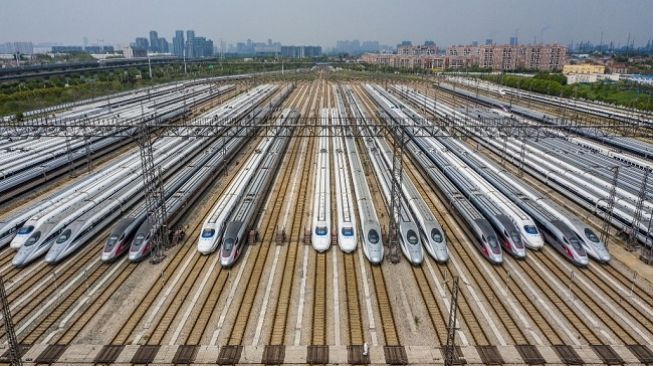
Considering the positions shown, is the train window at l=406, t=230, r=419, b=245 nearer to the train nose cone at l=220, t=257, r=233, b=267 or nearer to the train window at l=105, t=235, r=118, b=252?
the train nose cone at l=220, t=257, r=233, b=267

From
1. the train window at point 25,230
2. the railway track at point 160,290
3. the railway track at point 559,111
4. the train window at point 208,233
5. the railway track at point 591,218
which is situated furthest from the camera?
the railway track at point 559,111

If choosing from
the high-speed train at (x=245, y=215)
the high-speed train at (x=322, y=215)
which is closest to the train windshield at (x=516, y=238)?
the high-speed train at (x=322, y=215)

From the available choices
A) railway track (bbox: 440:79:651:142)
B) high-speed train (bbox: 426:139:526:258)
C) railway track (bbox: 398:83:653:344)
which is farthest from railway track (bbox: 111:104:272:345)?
railway track (bbox: 440:79:651:142)

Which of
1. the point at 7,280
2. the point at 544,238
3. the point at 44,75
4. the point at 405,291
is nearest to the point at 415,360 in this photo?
the point at 405,291

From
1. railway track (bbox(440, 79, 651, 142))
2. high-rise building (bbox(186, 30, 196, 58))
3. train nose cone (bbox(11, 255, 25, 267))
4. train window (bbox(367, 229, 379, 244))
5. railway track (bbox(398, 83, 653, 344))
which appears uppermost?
high-rise building (bbox(186, 30, 196, 58))

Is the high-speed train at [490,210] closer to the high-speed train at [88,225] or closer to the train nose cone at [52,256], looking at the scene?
the high-speed train at [88,225]

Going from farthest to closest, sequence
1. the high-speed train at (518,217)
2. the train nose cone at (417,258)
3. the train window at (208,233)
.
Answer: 1. the high-speed train at (518,217)
2. the train window at (208,233)
3. the train nose cone at (417,258)

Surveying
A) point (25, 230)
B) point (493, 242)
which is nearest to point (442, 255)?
point (493, 242)

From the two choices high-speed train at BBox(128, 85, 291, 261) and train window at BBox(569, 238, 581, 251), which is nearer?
train window at BBox(569, 238, 581, 251)
